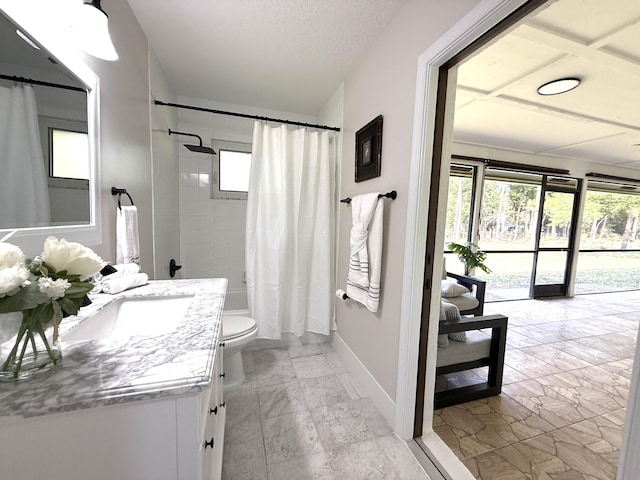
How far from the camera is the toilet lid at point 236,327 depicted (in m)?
1.69

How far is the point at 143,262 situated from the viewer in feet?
5.35

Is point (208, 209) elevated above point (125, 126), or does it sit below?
below

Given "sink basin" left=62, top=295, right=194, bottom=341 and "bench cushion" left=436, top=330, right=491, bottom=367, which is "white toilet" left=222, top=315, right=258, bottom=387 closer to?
"sink basin" left=62, top=295, right=194, bottom=341

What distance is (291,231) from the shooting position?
7.54 ft

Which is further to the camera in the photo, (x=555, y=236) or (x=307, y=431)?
(x=555, y=236)

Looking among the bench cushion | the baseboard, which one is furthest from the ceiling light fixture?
the baseboard

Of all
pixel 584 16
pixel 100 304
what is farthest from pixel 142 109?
pixel 584 16

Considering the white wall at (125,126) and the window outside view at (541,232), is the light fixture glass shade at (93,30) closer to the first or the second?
the white wall at (125,126)

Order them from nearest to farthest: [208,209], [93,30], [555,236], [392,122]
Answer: [93,30] < [392,122] < [208,209] < [555,236]

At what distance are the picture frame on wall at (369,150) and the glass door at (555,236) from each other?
3836 mm

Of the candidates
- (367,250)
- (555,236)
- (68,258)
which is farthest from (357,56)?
(555,236)

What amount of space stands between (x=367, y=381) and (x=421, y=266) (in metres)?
0.97

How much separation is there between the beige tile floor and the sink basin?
5.27 ft

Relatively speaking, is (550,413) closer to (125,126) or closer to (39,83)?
(39,83)
